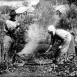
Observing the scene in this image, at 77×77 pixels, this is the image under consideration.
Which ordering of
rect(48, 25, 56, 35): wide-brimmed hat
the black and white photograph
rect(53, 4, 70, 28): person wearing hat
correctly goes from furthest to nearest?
Result: rect(53, 4, 70, 28): person wearing hat
rect(48, 25, 56, 35): wide-brimmed hat
the black and white photograph

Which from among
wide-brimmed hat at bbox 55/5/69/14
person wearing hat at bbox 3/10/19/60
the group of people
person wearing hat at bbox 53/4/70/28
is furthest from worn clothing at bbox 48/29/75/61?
person wearing hat at bbox 3/10/19/60

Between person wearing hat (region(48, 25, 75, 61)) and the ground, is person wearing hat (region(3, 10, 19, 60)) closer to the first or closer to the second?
the ground

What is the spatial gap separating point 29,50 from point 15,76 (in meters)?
0.67

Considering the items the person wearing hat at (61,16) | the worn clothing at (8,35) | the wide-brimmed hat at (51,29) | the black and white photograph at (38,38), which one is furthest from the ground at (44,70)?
the person wearing hat at (61,16)

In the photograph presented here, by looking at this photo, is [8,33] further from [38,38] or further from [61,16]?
[61,16]

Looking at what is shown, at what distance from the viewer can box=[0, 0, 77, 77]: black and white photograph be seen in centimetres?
610

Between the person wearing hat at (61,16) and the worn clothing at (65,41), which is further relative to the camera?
the person wearing hat at (61,16)

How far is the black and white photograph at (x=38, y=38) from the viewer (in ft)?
A: 20.0

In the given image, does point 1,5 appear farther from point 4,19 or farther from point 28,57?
point 28,57

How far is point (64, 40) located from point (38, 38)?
57cm

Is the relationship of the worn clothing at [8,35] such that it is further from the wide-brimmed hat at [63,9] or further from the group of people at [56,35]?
the wide-brimmed hat at [63,9]

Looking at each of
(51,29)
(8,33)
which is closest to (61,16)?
(51,29)

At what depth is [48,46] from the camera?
20.4 feet

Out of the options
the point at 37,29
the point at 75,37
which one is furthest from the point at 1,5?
the point at 75,37
